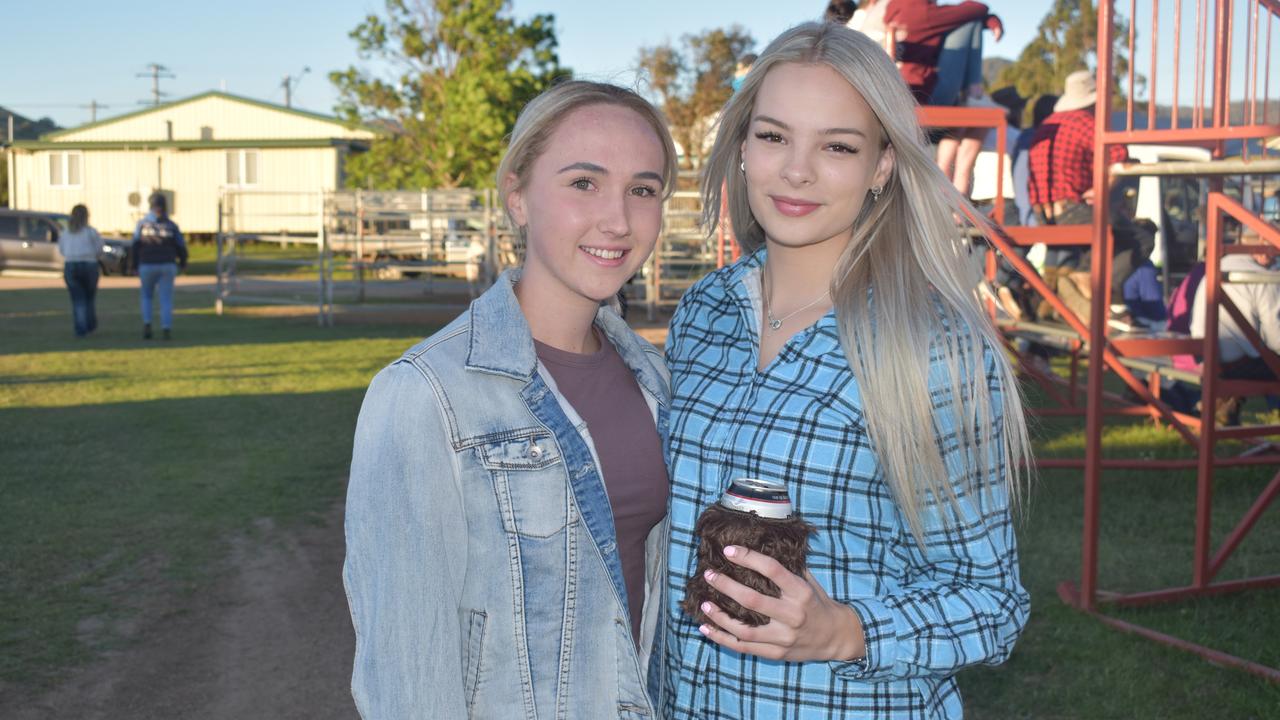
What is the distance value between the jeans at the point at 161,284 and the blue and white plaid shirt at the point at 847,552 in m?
15.5

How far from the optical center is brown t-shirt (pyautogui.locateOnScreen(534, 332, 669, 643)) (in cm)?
224

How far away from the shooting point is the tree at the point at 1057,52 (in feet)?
132

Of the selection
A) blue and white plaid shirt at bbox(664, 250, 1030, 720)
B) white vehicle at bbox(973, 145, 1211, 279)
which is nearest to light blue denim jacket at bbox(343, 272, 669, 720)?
blue and white plaid shirt at bbox(664, 250, 1030, 720)

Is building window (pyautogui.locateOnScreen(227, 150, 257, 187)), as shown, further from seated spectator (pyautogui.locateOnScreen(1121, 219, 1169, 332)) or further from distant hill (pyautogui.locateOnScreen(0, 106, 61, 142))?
distant hill (pyautogui.locateOnScreen(0, 106, 61, 142))

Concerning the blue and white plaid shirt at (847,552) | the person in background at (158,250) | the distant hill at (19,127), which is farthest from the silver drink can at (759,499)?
the distant hill at (19,127)

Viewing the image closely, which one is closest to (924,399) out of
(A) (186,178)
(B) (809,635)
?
(B) (809,635)

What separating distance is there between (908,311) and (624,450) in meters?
0.61

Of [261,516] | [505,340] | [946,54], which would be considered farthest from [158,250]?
[505,340]

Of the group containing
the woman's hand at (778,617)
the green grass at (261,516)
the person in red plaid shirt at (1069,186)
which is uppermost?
the person in red plaid shirt at (1069,186)

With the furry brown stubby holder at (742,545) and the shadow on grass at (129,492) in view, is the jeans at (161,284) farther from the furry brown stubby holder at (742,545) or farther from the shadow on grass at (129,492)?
the furry brown stubby holder at (742,545)

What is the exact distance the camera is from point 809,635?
181cm

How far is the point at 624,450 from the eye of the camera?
2.27m

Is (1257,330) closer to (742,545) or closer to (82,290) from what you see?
(742,545)

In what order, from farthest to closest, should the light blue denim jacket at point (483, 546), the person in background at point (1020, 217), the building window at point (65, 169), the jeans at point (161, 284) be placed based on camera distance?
the building window at point (65, 169) < the jeans at point (161, 284) < the person in background at point (1020, 217) < the light blue denim jacket at point (483, 546)
